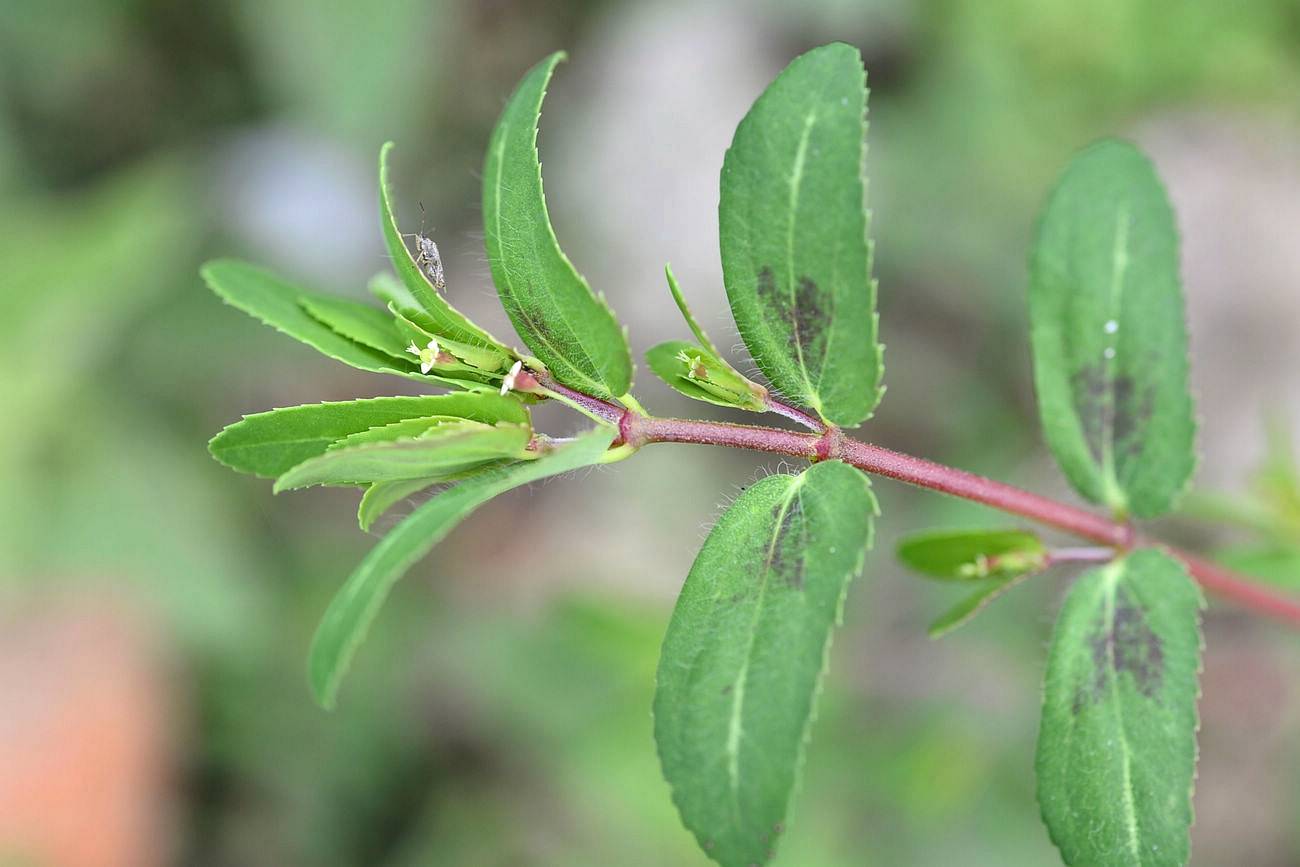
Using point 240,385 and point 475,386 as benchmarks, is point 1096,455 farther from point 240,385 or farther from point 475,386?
point 240,385

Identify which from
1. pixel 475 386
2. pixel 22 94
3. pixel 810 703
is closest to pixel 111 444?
pixel 22 94

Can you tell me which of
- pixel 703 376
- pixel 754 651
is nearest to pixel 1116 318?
pixel 703 376

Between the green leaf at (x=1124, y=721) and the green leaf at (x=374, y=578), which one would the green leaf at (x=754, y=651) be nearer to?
the green leaf at (x=374, y=578)

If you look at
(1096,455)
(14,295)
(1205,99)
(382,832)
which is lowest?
(382,832)

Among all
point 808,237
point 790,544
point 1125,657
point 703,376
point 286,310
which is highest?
point 286,310

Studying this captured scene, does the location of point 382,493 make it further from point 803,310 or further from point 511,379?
point 803,310

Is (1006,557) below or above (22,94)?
below

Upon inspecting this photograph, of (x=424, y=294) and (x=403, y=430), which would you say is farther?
(x=424, y=294)
